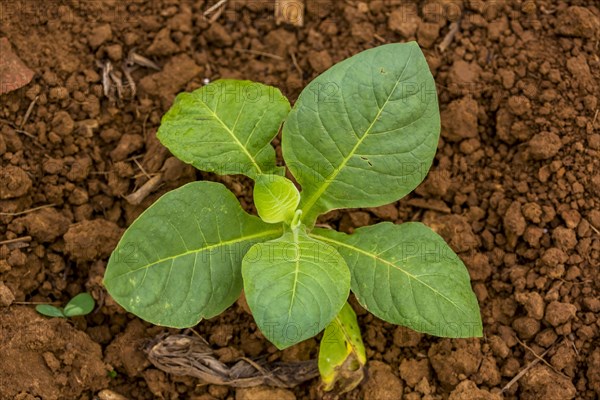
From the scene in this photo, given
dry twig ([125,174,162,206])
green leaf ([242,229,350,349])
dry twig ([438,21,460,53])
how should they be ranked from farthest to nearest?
1. dry twig ([438,21,460,53])
2. dry twig ([125,174,162,206])
3. green leaf ([242,229,350,349])

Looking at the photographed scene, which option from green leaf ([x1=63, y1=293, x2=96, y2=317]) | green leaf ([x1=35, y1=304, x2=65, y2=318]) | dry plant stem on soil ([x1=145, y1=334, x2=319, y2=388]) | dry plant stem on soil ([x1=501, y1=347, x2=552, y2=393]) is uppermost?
green leaf ([x1=35, y1=304, x2=65, y2=318])

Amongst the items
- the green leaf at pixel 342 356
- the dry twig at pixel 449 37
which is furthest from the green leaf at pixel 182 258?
the dry twig at pixel 449 37

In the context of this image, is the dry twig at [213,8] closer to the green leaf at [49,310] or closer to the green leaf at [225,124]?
the green leaf at [225,124]

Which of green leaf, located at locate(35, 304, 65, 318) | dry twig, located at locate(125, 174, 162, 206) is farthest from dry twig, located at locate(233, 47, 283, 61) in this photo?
green leaf, located at locate(35, 304, 65, 318)

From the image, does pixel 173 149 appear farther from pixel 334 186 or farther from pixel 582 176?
pixel 582 176

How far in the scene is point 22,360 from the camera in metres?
2.86

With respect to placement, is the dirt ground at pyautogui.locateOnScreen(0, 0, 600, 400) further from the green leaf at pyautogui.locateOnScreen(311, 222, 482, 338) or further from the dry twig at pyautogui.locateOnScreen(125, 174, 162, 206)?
the green leaf at pyautogui.locateOnScreen(311, 222, 482, 338)

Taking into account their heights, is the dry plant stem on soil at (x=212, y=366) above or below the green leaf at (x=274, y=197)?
below

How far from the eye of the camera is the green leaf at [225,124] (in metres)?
2.94

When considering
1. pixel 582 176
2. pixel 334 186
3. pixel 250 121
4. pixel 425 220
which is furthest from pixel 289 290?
pixel 582 176

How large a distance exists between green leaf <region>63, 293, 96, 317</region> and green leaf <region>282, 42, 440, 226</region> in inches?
42.8

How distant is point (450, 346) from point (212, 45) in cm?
191

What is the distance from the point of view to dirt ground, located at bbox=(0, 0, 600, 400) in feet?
10.0

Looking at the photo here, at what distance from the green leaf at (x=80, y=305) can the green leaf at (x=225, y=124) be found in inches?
31.3
